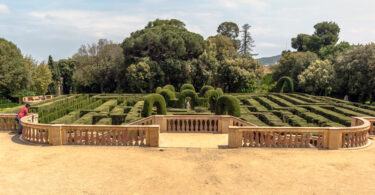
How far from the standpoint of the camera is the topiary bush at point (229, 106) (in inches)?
703

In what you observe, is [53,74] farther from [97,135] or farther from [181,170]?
[181,170]

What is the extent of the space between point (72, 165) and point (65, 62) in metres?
62.1

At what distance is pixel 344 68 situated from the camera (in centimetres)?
3819

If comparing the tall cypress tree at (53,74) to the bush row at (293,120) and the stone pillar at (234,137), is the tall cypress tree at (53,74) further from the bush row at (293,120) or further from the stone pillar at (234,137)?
the stone pillar at (234,137)

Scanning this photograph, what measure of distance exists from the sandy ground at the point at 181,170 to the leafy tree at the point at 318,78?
111ft

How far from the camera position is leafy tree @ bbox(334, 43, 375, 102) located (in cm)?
3546

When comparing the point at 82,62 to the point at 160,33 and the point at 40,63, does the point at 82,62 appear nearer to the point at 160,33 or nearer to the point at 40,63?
the point at 40,63

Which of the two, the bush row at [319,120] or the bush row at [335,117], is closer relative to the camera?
the bush row at [319,120]

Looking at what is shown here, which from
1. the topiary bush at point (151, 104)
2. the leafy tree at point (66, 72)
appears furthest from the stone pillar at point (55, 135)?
the leafy tree at point (66, 72)

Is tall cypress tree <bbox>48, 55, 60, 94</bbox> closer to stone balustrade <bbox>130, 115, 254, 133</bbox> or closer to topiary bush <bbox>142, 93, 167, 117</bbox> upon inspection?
topiary bush <bbox>142, 93, 167, 117</bbox>

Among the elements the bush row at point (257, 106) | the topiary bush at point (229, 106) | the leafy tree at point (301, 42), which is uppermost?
the leafy tree at point (301, 42)

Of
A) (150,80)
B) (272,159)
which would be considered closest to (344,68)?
(150,80)

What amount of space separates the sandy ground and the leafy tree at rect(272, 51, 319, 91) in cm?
4280

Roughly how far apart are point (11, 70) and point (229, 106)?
38.0 meters
